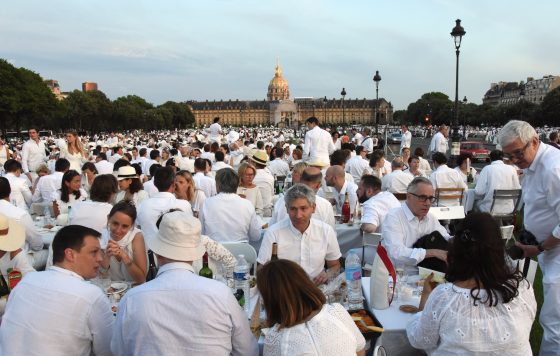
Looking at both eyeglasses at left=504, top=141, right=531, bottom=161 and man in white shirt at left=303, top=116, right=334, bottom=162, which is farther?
man in white shirt at left=303, top=116, right=334, bottom=162

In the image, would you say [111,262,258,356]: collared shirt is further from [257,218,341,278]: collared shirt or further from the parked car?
the parked car

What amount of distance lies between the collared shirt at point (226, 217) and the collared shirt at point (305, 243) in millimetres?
1298

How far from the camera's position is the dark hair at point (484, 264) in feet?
7.92

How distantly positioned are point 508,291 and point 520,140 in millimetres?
1618

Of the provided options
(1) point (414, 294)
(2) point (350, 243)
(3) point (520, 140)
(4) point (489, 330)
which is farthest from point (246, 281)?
(2) point (350, 243)

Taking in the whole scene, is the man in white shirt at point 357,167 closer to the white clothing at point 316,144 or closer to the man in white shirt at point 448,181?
the white clothing at point 316,144

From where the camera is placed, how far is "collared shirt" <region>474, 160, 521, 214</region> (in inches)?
311

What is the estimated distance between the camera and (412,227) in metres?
4.42

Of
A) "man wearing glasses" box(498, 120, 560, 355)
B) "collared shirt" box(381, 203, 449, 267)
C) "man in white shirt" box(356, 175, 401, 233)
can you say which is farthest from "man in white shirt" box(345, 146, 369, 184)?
Result: "man wearing glasses" box(498, 120, 560, 355)

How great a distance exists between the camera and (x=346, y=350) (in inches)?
85.0

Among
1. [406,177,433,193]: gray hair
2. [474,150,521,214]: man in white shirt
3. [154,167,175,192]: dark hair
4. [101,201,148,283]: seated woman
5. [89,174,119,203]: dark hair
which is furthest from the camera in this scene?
[474,150,521,214]: man in white shirt

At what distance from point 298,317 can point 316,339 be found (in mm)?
129

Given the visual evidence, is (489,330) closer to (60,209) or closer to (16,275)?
(16,275)

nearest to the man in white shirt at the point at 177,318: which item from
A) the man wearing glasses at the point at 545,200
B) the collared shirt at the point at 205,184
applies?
the man wearing glasses at the point at 545,200
